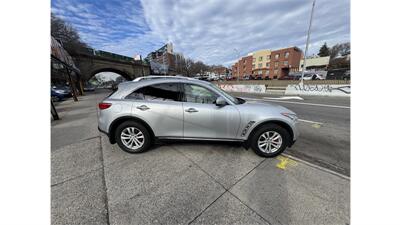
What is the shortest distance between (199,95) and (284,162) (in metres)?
2.09

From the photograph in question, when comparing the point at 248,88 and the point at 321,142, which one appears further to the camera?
the point at 248,88

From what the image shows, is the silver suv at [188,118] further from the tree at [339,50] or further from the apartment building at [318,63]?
the tree at [339,50]

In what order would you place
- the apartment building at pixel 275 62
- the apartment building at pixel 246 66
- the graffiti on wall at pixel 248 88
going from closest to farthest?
the graffiti on wall at pixel 248 88 → the apartment building at pixel 275 62 → the apartment building at pixel 246 66

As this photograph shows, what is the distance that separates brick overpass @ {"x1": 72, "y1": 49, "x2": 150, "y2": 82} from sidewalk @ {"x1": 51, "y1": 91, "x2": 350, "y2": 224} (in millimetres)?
37512

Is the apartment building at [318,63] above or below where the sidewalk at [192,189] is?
above

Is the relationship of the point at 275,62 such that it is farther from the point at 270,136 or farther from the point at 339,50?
the point at 270,136

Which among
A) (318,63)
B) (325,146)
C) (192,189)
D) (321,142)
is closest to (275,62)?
(318,63)

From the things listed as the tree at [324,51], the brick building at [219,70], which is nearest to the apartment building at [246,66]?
the brick building at [219,70]

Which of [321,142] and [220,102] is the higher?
[220,102]

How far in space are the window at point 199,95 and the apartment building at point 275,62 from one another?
55.8 m

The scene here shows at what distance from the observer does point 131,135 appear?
334 cm

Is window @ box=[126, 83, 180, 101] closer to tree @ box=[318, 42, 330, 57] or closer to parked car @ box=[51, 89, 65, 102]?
parked car @ box=[51, 89, 65, 102]

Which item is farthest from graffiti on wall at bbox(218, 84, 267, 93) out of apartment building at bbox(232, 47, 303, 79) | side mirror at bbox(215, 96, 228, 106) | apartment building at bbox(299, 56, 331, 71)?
apartment building at bbox(299, 56, 331, 71)

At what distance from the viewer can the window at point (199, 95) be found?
10.8ft
